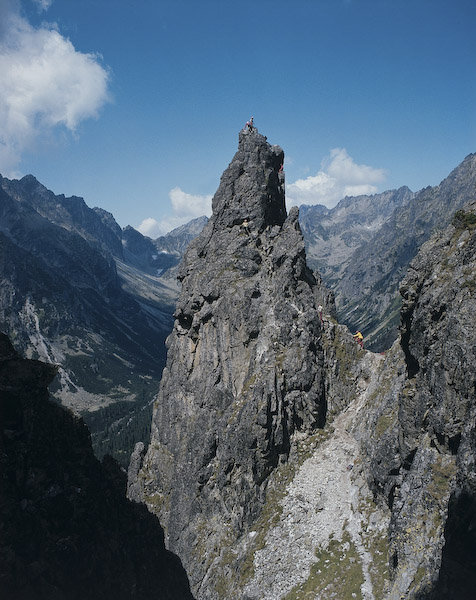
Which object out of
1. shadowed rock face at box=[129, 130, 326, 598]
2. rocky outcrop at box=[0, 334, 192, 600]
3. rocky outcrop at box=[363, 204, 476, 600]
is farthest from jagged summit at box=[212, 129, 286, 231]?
rocky outcrop at box=[0, 334, 192, 600]

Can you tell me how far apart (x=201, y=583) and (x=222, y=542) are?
5691 mm

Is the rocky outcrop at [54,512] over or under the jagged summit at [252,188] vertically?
under

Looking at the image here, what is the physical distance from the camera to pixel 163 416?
7719 cm

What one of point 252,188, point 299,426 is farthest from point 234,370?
point 252,188

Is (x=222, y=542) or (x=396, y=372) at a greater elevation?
(x=396, y=372)

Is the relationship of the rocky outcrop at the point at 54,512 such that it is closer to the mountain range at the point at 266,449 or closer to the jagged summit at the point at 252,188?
the mountain range at the point at 266,449

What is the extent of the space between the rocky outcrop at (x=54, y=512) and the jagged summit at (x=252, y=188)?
4755cm

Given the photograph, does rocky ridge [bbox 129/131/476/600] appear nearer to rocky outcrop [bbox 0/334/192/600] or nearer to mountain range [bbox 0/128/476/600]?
mountain range [bbox 0/128/476/600]

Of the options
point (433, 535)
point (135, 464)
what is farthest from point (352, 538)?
point (135, 464)

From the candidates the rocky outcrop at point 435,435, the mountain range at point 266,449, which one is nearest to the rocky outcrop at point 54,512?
the mountain range at point 266,449

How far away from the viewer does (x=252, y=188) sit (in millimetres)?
78750

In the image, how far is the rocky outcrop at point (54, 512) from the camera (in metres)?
32.4

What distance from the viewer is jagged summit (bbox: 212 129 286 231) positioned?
77562 mm

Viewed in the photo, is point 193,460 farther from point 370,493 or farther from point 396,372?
point 396,372
